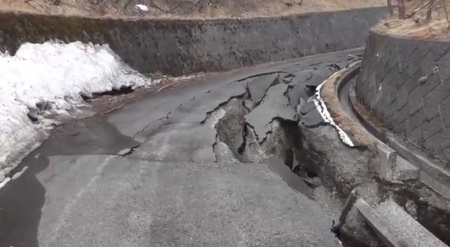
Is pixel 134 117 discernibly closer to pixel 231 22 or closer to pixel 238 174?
pixel 238 174

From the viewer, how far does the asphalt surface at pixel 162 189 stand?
16.0 ft

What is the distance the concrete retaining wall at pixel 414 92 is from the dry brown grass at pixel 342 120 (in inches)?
22.1

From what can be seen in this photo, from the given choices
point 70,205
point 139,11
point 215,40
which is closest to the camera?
point 70,205

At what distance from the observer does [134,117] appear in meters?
9.44

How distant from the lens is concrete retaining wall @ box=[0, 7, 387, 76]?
1200 cm

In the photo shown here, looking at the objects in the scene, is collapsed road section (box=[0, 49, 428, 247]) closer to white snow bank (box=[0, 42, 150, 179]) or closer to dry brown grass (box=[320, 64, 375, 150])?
dry brown grass (box=[320, 64, 375, 150])

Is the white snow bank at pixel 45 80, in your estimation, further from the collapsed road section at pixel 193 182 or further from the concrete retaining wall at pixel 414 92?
the concrete retaining wall at pixel 414 92

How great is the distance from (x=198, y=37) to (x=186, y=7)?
2367 mm

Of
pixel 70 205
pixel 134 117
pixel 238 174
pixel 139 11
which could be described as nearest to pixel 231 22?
pixel 139 11

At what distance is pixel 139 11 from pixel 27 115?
29.3 ft

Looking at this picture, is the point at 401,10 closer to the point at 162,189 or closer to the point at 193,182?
the point at 193,182

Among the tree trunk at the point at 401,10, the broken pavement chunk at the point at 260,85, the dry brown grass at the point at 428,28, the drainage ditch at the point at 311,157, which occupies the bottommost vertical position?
the drainage ditch at the point at 311,157

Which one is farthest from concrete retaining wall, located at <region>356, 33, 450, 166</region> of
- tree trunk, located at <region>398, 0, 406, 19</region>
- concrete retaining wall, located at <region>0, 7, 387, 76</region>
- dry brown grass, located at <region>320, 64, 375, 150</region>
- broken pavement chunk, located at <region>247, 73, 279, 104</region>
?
concrete retaining wall, located at <region>0, 7, 387, 76</region>

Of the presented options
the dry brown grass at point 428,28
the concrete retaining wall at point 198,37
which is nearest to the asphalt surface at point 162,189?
the dry brown grass at point 428,28
